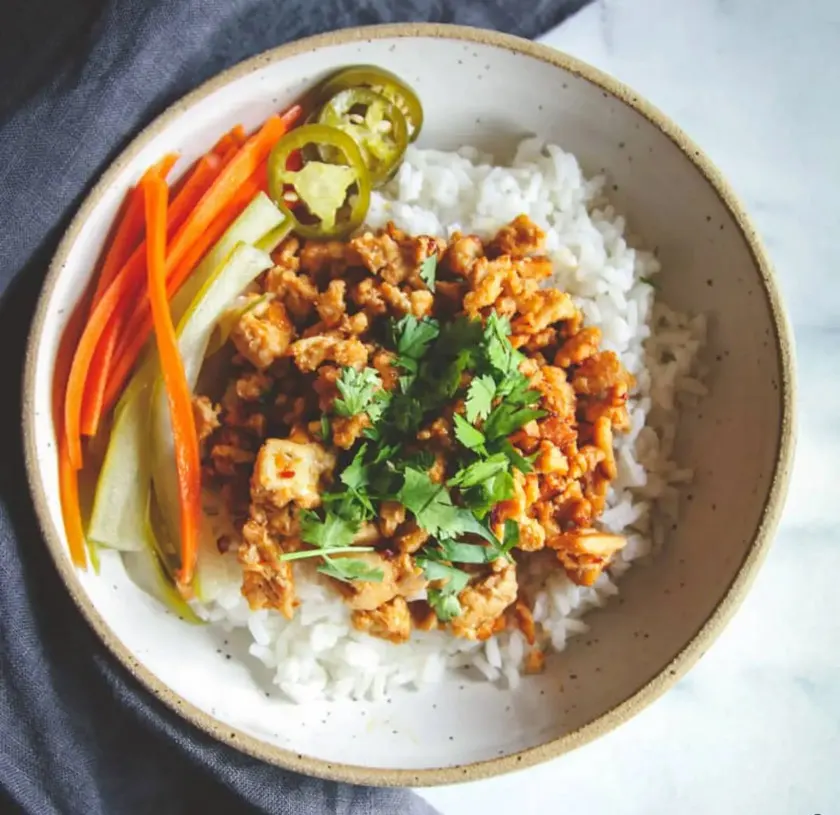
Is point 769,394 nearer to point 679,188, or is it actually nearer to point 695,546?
point 695,546

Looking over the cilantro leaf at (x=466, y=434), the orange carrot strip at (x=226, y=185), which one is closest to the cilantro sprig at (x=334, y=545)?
the cilantro leaf at (x=466, y=434)

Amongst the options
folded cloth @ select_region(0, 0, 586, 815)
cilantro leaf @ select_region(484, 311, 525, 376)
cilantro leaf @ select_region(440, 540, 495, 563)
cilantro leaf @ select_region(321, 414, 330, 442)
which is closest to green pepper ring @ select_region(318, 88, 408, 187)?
folded cloth @ select_region(0, 0, 586, 815)

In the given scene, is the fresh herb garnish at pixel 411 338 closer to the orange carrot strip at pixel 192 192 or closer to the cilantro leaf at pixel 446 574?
the cilantro leaf at pixel 446 574

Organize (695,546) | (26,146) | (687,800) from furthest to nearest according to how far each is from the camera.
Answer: (687,800) → (695,546) → (26,146)

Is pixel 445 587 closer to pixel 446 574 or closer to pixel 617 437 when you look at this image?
pixel 446 574

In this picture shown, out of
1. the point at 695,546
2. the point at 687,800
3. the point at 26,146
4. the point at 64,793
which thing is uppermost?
the point at 695,546

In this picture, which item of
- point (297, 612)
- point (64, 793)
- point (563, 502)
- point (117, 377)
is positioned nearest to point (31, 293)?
point (117, 377)

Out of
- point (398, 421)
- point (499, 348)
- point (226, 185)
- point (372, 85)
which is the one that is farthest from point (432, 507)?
point (372, 85)
